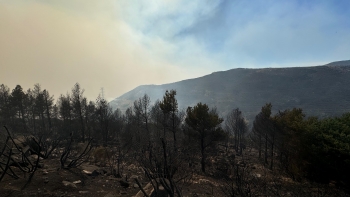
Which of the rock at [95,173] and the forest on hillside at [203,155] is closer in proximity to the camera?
the forest on hillside at [203,155]

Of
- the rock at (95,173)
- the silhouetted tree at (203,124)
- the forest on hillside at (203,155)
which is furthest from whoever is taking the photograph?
the silhouetted tree at (203,124)

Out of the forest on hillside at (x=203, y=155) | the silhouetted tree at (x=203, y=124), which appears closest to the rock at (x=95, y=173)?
the forest on hillside at (x=203, y=155)

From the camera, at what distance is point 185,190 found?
11188 millimetres

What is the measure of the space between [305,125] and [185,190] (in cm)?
1076

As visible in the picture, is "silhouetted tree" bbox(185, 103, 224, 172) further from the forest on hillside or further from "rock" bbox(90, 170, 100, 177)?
"rock" bbox(90, 170, 100, 177)

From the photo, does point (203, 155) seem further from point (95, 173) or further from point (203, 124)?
point (95, 173)

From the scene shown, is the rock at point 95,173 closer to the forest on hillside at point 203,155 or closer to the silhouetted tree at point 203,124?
the forest on hillside at point 203,155

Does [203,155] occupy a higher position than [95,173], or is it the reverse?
[95,173]

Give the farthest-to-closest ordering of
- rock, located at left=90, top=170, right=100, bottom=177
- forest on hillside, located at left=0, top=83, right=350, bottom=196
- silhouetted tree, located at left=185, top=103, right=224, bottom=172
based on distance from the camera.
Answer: silhouetted tree, located at left=185, top=103, right=224, bottom=172 < rock, located at left=90, top=170, right=100, bottom=177 < forest on hillside, located at left=0, top=83, right=350, bottom=196

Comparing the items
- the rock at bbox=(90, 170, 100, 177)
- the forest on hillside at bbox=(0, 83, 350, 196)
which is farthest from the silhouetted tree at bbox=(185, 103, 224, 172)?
the rock at bbox=(90, 170, 100, 177)

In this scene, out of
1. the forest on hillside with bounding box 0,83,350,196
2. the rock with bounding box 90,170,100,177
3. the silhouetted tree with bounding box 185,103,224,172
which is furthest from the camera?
the silhouetted tree with bounding box 185,103,224,172

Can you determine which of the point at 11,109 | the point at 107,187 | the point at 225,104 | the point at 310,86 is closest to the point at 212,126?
the point at 107,187

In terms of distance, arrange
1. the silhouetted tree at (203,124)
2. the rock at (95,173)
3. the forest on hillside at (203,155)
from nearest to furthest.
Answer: the forest on hillside at (203,155), the rock at (95,173), the silhouetted tree at (203,124)

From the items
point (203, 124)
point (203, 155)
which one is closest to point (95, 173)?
point (203, 155)
